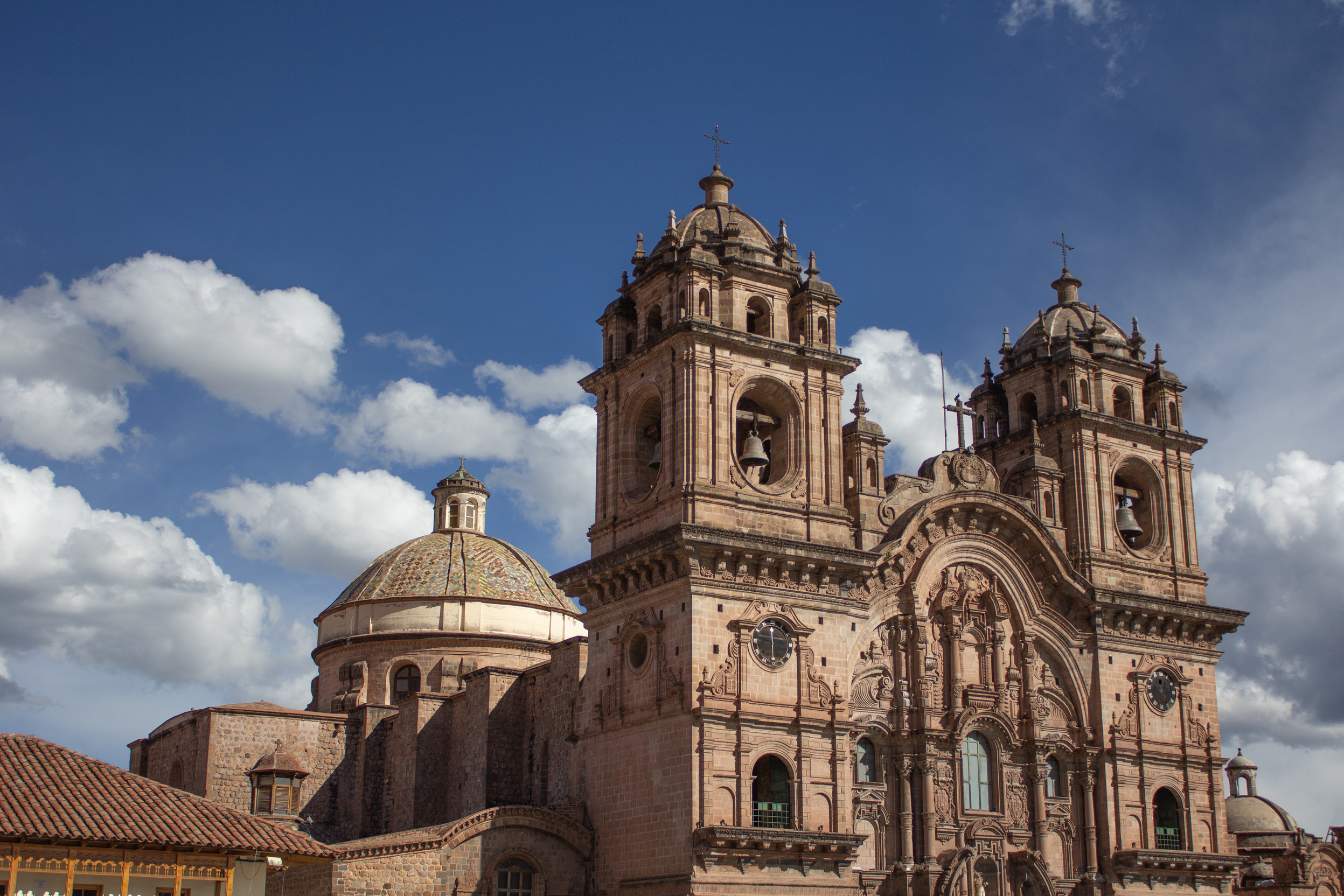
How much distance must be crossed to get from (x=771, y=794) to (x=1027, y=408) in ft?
51.8

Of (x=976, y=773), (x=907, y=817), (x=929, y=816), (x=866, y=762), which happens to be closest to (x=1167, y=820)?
(x=976, y=773)

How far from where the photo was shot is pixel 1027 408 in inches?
1647

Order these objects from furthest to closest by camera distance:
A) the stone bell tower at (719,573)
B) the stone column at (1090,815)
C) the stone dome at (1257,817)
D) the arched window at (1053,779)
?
the stone dome at (1257,817), the arched window at (1053,779), the stone column at (1090,815), the stone bell tower at (719,573)

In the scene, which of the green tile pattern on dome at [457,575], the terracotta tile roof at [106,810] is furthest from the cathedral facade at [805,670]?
the green tile pattern on dome at [457,575]

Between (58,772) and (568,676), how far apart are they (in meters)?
13.0

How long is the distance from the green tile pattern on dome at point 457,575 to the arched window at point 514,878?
54.4 feet

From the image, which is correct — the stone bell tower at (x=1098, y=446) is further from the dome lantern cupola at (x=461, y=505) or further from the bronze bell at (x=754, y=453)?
the dome lantern cupola at (x=461, y=505)

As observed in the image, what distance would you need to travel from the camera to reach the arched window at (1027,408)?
41625 millimetres

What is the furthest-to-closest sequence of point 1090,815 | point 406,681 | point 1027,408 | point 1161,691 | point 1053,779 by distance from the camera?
1. point 406,681
2. point 1027,408
3. point 1161,691
4. point 1053,779
5. point 1090,815

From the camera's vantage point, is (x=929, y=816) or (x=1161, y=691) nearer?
(x=929, y=816)

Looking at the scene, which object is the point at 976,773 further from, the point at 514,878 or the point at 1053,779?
the point at 514,878

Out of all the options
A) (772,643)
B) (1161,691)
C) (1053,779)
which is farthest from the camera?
(1161,691)

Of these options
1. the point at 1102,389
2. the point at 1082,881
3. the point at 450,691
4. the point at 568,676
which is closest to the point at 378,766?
the point at 450,691

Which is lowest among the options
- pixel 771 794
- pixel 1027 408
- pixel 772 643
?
pixel 771 794
